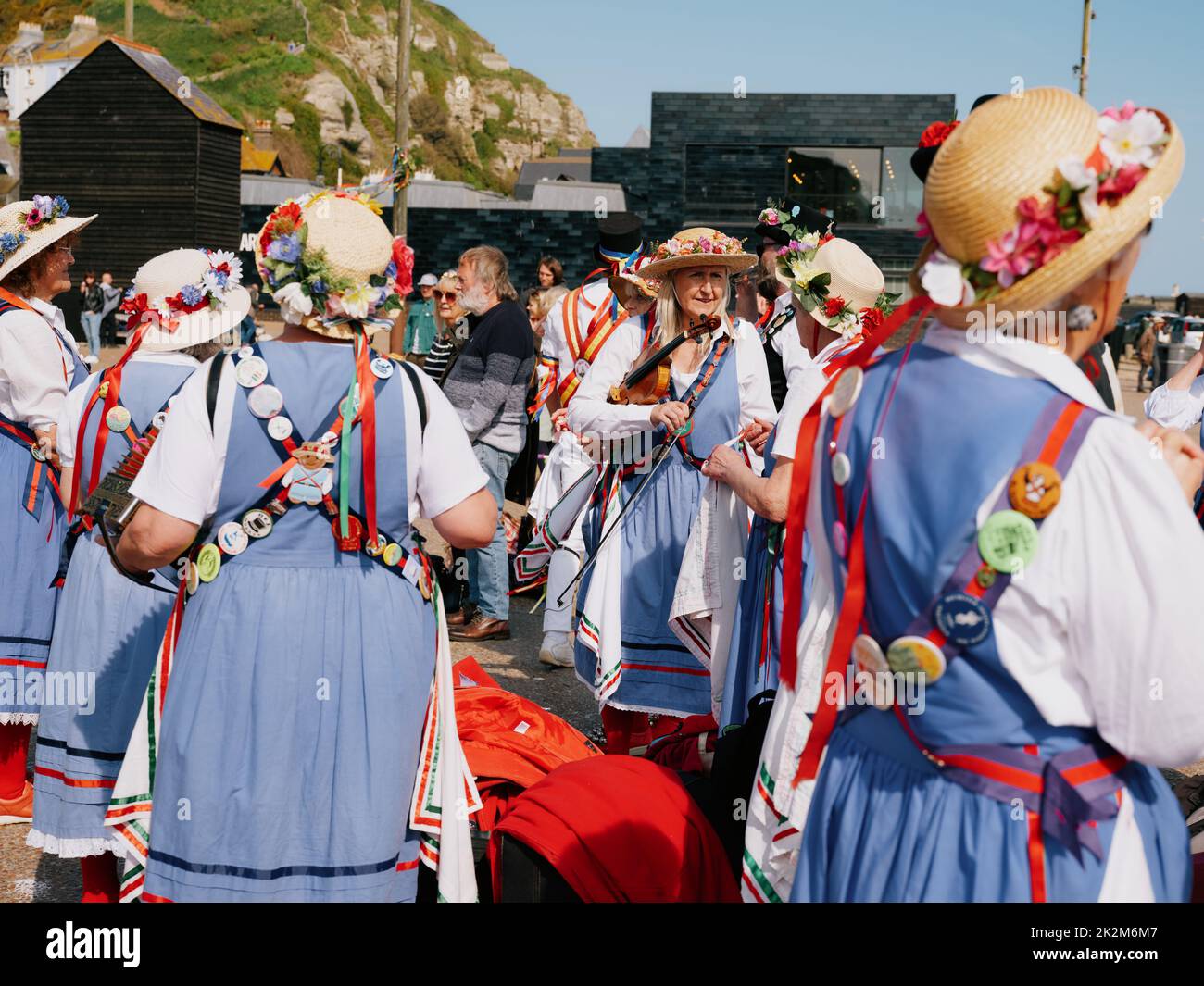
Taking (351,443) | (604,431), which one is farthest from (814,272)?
(351,443)

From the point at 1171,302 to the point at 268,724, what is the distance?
231 ft

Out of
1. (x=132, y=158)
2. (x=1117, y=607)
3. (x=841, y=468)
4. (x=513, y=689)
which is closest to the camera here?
(x=1117, y=607)

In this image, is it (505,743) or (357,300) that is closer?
(357,300)

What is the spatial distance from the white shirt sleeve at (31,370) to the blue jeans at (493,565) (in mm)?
2705

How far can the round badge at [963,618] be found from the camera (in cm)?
170

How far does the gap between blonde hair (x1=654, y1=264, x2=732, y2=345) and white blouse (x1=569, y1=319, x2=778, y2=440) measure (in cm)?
9

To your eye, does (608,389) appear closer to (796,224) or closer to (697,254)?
(697,254)

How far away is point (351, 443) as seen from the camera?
8.65ft

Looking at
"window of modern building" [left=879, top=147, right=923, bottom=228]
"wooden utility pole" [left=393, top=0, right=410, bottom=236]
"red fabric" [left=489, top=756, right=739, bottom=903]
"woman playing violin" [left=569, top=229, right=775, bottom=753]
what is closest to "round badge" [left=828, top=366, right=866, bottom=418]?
"red fabric" [left=489, top=756, right=739, bottom=903]

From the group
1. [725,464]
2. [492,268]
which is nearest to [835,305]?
[725,464]

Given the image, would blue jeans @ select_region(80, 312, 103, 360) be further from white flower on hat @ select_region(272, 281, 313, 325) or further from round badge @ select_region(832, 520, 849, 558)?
round badge @ select_region(832, 520, 849, 558)

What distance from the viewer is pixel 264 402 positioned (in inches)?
102

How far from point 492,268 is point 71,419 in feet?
11.0
